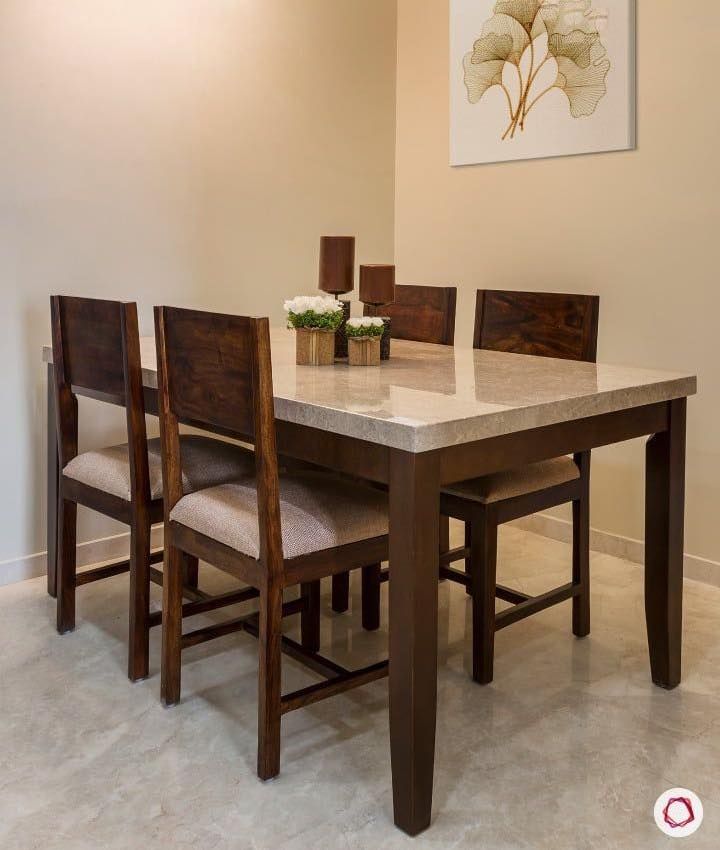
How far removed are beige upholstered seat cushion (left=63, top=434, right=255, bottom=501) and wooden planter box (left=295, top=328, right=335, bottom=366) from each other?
0.33 meters

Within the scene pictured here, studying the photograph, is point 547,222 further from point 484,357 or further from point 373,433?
point 373,433

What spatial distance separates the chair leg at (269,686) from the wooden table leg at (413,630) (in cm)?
27

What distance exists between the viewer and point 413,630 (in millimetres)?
1672

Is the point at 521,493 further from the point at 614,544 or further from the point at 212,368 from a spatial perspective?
the point at 614,544

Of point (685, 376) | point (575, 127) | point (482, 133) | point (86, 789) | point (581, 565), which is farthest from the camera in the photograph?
point (482, 133)

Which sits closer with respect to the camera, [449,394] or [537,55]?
[449,394]

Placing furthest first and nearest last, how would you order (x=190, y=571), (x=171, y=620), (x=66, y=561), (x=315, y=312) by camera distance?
1. (x=190, y=571)
2. (x=66, y=561)
3. (x=315, y=312)
4. (x=171, y=620)

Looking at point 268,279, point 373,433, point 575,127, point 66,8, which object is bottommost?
point 373,433

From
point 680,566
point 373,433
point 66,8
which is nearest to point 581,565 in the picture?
point 680,566

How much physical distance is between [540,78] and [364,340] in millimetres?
1514

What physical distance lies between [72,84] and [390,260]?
5.19 ft

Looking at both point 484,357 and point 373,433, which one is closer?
point 373,433

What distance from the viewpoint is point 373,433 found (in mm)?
1662

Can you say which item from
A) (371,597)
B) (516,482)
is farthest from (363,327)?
(371,597)
